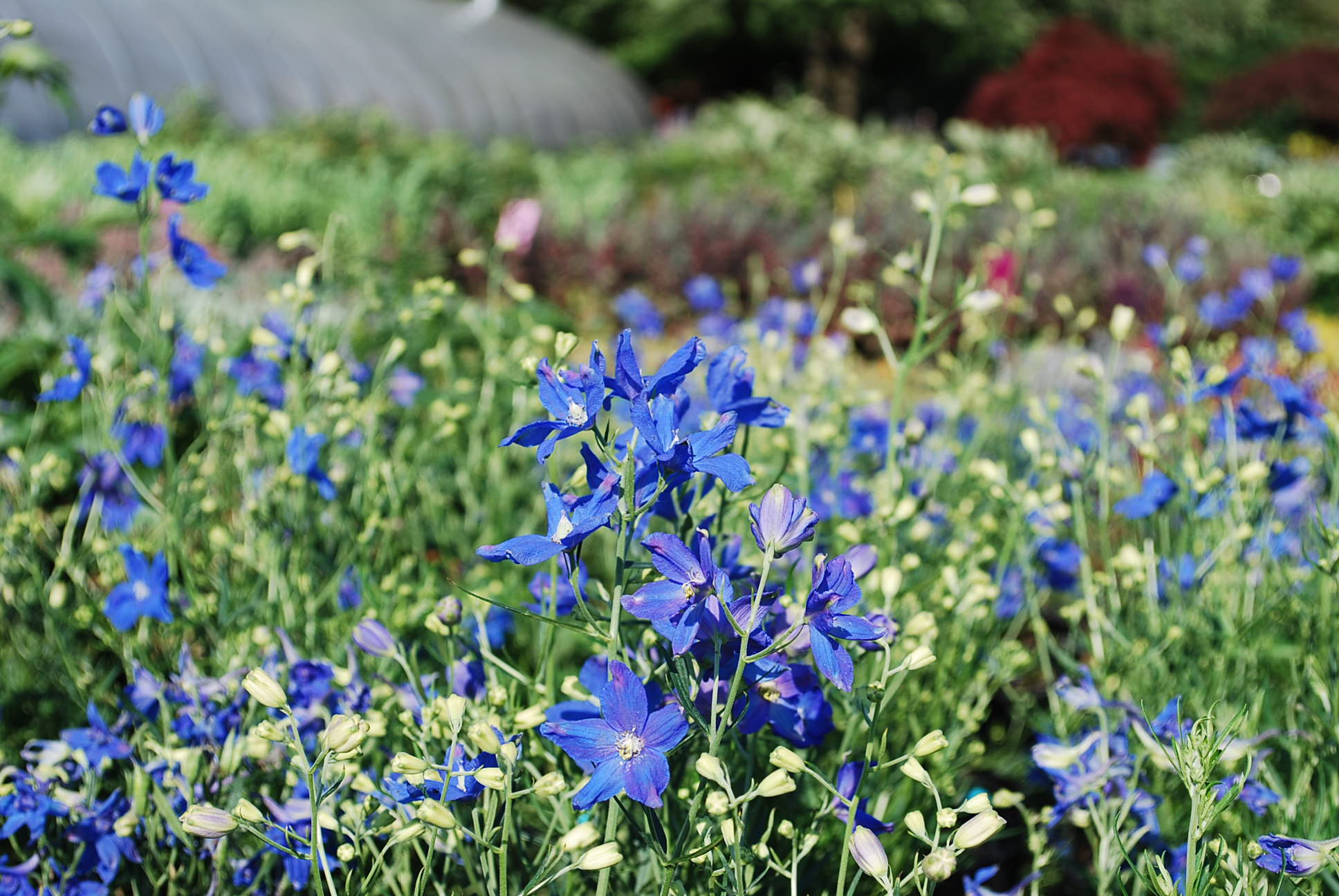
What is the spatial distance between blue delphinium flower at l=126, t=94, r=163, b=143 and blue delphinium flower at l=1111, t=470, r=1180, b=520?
1.65m

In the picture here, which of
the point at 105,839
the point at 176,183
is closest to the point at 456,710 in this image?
the point at 105,839

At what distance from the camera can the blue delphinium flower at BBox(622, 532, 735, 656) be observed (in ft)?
2.82

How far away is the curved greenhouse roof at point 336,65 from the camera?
27.5 ft

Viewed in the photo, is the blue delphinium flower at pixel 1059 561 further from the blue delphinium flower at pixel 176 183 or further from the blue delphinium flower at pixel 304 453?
the blue delphinium flower at pixel 176 183

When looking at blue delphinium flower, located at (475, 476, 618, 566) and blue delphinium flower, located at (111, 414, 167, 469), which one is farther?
blue delphinium flower, located at (111, 414, 167, 469)

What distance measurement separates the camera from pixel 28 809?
121cm

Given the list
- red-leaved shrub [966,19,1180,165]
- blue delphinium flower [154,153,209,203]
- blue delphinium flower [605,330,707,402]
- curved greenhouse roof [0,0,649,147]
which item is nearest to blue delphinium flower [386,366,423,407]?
blue delphinium flower [154,153,209,203]

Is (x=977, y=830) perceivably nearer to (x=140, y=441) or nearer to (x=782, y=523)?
(x=782, y=523)

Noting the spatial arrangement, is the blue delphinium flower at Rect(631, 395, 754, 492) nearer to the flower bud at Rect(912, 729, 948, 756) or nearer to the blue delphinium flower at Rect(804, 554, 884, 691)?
the blue delphinium flower at Rect(804, 554, 884, 691)

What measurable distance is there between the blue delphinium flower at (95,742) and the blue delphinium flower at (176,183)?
0.77 meters

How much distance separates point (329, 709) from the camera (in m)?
1.42

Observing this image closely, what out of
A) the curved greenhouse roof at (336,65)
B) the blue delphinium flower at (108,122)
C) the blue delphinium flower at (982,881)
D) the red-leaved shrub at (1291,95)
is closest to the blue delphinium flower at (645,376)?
the blue delphinium flower at (982,881)

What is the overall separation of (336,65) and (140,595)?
1028cm

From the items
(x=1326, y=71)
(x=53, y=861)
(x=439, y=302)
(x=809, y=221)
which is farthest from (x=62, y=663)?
(x=1326, y=71)
